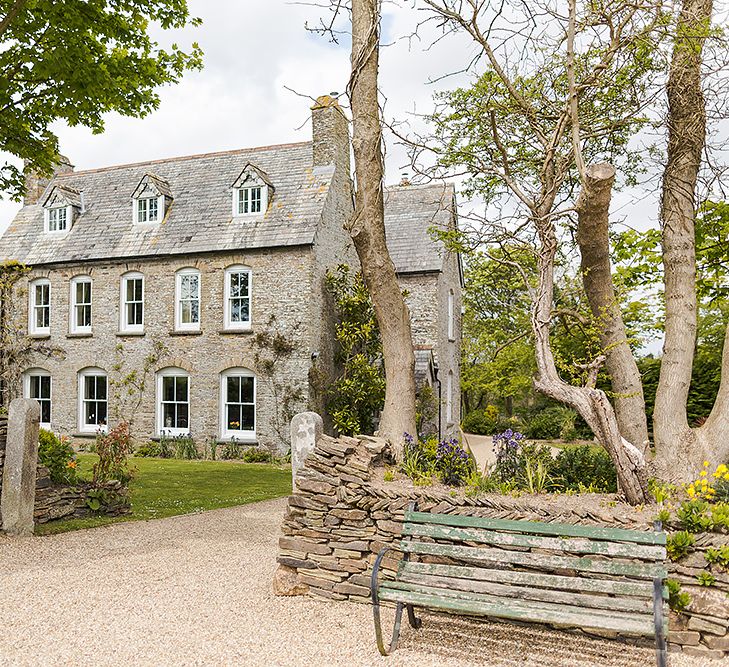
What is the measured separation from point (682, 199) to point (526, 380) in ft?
76.7

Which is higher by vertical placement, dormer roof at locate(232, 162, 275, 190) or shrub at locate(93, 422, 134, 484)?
dormer roof at locate(232, 162, 275, 190)

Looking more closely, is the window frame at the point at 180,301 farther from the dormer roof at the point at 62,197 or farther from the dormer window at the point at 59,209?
the dormer roof at the point at 62,197

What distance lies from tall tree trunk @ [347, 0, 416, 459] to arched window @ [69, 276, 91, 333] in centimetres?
1708

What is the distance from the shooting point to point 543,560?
515 cm

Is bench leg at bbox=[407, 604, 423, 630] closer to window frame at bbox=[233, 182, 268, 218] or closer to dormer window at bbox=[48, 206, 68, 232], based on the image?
window frame at bbox=[233, 182, 268, 218]

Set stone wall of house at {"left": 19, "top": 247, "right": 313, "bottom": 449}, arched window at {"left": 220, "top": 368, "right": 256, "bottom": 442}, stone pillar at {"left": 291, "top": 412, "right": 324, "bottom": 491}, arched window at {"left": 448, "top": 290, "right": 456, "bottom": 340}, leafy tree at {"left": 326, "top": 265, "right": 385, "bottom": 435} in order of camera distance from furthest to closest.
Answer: arched window at {"left": 448, "top": 290, "right": 456, "bottom": 340}, arched window at {"left": 220, "top": 368, "right": 256, "bottom": 442}, stone wall of house at {"left": 19, "top": 247, "right": 313, "bottom": 449}, leafy tree at {"left": 326, "top": 265, "right": 385, "bottom": 435}, stone pillar at {"left": 291, "top": 412, "right": 324, "bottom": 491}

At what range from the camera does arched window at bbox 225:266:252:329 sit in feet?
67.2

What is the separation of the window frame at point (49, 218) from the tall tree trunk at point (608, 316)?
20390 mm

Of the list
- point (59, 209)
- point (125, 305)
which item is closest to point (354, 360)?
point (125, 305)

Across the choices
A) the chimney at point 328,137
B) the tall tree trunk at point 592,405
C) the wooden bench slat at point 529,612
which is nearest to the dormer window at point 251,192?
the chimney at point 328,137

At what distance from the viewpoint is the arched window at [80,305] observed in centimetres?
2275

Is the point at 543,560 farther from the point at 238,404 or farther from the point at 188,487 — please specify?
the point at 238,404

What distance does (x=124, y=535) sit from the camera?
9352mm

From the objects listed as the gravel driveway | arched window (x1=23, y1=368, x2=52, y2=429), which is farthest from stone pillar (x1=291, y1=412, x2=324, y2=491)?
arched window (x1=23, y1=368, x2=52, y2=429)
